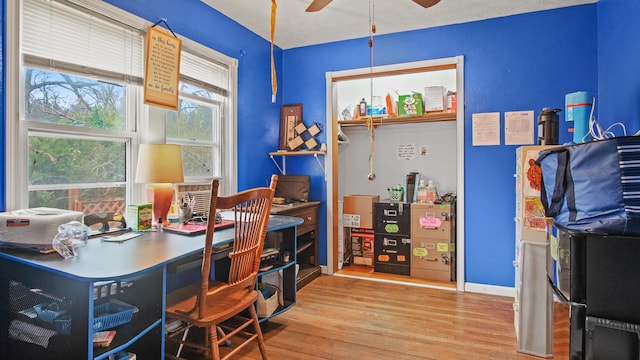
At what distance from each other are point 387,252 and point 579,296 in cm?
256

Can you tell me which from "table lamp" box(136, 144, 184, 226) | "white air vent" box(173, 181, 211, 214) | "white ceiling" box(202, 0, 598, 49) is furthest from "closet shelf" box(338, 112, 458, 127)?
"table lamp" box(136, 144, 184, 226)

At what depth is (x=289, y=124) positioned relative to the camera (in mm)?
3994

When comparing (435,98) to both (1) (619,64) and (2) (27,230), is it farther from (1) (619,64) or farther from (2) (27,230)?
(2) (27,230)

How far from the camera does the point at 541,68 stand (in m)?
3.13

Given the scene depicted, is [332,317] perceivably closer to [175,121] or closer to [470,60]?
[175,121]

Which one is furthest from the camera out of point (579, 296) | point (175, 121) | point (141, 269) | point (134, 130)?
point (175, 121)

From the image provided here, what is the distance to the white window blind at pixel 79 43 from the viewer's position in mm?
1859

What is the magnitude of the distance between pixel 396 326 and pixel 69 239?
2.09 metres

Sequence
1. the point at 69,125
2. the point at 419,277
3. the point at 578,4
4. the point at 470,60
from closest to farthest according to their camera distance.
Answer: the point at 69,125 → the point at 578,4 → the point at 470,60 → the point at 419,277

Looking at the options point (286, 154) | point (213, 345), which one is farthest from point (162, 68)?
point (213, 345)

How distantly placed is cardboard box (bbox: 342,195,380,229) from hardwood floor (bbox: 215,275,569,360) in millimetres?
914

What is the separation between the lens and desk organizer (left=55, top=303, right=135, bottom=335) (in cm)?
143

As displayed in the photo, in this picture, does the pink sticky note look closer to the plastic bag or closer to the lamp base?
the lamp base

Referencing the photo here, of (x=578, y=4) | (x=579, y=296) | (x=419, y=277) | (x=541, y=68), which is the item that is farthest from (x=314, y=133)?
(x=579, y=296)
